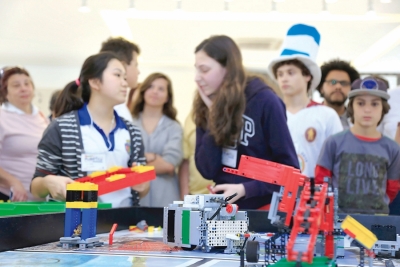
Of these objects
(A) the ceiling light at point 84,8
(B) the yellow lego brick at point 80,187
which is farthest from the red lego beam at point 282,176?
(A) the ceiling light at point 84,8

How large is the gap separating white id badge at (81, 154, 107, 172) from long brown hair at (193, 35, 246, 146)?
0.45m

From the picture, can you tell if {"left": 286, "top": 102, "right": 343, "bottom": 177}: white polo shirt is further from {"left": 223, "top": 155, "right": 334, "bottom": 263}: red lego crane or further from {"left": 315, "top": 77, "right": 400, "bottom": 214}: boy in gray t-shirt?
{"left": 223, "top": 155, "right": 334, "bottom": 263}: red lego crane

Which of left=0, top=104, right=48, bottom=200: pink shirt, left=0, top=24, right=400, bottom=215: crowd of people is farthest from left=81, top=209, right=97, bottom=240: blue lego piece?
left=0, top=104, right=48, bottom=200: pink shirt

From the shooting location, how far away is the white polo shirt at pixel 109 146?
2203 mm

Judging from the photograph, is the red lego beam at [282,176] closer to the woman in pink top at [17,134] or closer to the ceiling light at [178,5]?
the woman in pink top at [17,134]

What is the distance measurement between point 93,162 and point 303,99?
3.83ft

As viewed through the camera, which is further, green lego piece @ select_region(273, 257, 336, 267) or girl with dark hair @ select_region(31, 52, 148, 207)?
girl with dark hair @ select_region(31, 52, 148, 207)

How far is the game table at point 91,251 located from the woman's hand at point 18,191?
3.62ft

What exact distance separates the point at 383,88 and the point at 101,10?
4446mm

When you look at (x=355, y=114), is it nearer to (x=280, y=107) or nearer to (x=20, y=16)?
(x=280, y=107)

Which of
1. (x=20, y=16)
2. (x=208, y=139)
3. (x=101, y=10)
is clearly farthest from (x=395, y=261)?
(x=20, y=16)

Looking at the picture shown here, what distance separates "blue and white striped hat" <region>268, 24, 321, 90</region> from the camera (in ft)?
8.93

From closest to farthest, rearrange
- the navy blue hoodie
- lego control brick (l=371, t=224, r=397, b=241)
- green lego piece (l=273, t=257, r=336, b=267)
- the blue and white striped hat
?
1. green lego piece (l=273, t=257, r=336, b=267)
2. lego control brick (l=371, t=224, r=397, b=241)
3. the navy blue hoodie
4. the blue and white striped hat

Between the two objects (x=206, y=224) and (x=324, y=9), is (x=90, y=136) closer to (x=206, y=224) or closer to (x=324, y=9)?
(x=206, y=224)
